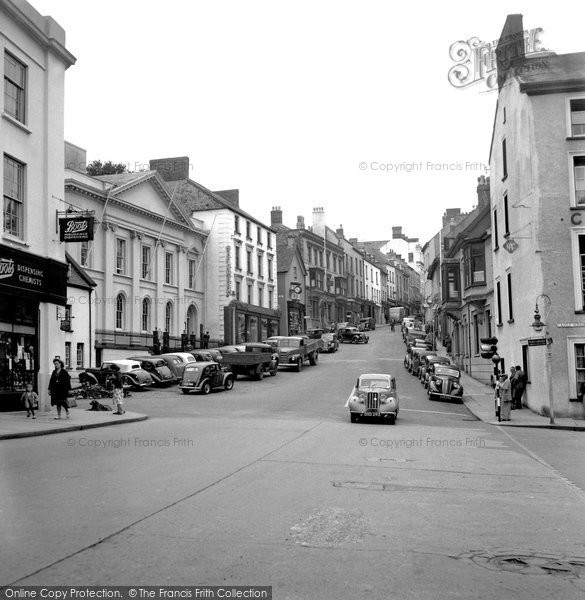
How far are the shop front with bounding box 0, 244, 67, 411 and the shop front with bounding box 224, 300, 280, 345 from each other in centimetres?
3409

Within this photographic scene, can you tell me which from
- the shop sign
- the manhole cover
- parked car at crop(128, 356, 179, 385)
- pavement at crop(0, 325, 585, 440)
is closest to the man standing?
pavement at crop(0, 325, 585, 440)

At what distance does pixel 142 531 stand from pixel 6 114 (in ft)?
56.1

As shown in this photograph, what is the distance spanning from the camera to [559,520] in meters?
7.93

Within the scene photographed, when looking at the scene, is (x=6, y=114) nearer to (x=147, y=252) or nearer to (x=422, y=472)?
(x=422, y=472)

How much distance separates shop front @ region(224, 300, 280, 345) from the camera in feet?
185

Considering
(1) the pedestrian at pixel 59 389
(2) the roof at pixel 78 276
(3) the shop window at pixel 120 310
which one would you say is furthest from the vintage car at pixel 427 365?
(3) the shop window at pixel 120 310

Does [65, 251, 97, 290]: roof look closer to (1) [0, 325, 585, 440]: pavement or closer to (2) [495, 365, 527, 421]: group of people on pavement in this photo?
(1) [0, 325, 585, 440]: pavement

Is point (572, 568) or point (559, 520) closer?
point (572, 568)

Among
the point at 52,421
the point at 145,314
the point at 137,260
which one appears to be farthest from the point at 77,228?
the point at 145,314

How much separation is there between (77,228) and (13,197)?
2.20 meters

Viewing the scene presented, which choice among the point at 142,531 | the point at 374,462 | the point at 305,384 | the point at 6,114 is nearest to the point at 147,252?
the point at 305,384

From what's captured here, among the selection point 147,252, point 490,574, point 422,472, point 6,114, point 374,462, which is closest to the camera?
point 490,574

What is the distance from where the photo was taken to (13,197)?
2070 cm

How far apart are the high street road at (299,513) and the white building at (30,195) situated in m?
5.79
